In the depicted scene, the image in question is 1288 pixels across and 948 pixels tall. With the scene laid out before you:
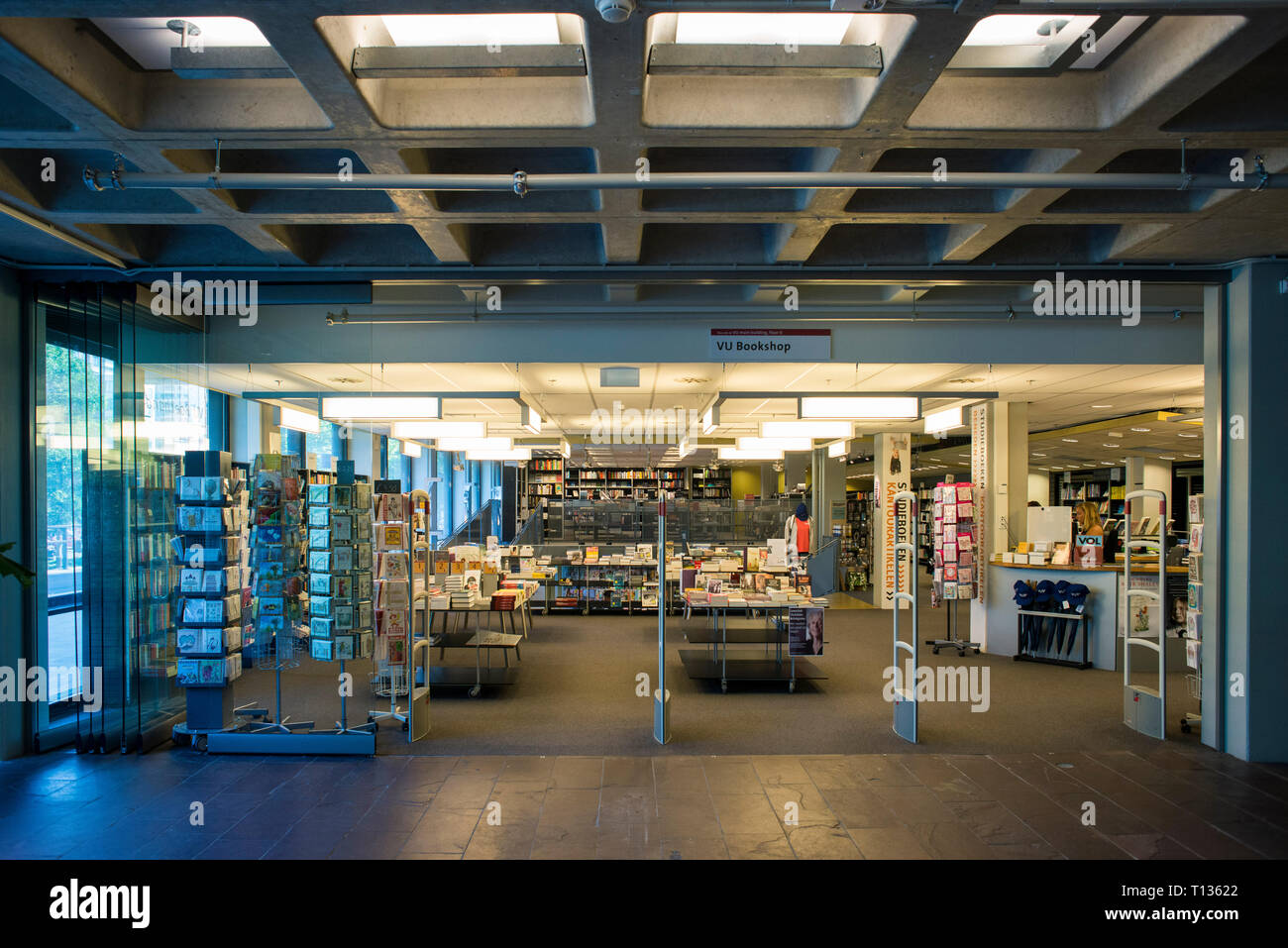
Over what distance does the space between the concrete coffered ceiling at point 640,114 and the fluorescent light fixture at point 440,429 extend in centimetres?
438

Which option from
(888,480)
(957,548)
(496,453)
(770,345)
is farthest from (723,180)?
(496,453)

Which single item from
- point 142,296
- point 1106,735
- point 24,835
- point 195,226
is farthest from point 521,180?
point 1106,735

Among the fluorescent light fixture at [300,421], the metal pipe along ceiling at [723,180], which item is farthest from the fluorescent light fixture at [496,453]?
the metal pipe along ceiling at [723,180]

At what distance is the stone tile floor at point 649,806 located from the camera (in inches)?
152

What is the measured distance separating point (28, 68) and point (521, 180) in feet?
6.40

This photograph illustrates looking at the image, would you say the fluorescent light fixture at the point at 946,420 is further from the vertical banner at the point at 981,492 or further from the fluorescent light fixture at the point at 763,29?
the fluorescent light fixture at the point at 763,29

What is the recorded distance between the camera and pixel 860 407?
7.22 m

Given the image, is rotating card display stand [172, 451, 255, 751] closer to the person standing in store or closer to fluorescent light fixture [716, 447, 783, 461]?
the person standing in store

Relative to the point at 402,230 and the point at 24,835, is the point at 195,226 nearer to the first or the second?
the point at 402,230

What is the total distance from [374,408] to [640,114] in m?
4.36

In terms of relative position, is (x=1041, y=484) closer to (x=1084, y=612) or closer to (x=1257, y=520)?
(x=1084, y=612)

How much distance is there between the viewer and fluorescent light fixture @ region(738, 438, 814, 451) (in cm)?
1202

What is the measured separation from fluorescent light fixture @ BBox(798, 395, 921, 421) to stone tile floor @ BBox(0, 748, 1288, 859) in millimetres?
3191

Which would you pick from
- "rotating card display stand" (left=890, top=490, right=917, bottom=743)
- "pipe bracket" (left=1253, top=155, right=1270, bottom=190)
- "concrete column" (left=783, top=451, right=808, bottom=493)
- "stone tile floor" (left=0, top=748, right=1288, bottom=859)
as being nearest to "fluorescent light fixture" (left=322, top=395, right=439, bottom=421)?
"stone tile floor" (left=0, top=748, right=1288, bottom=859)
